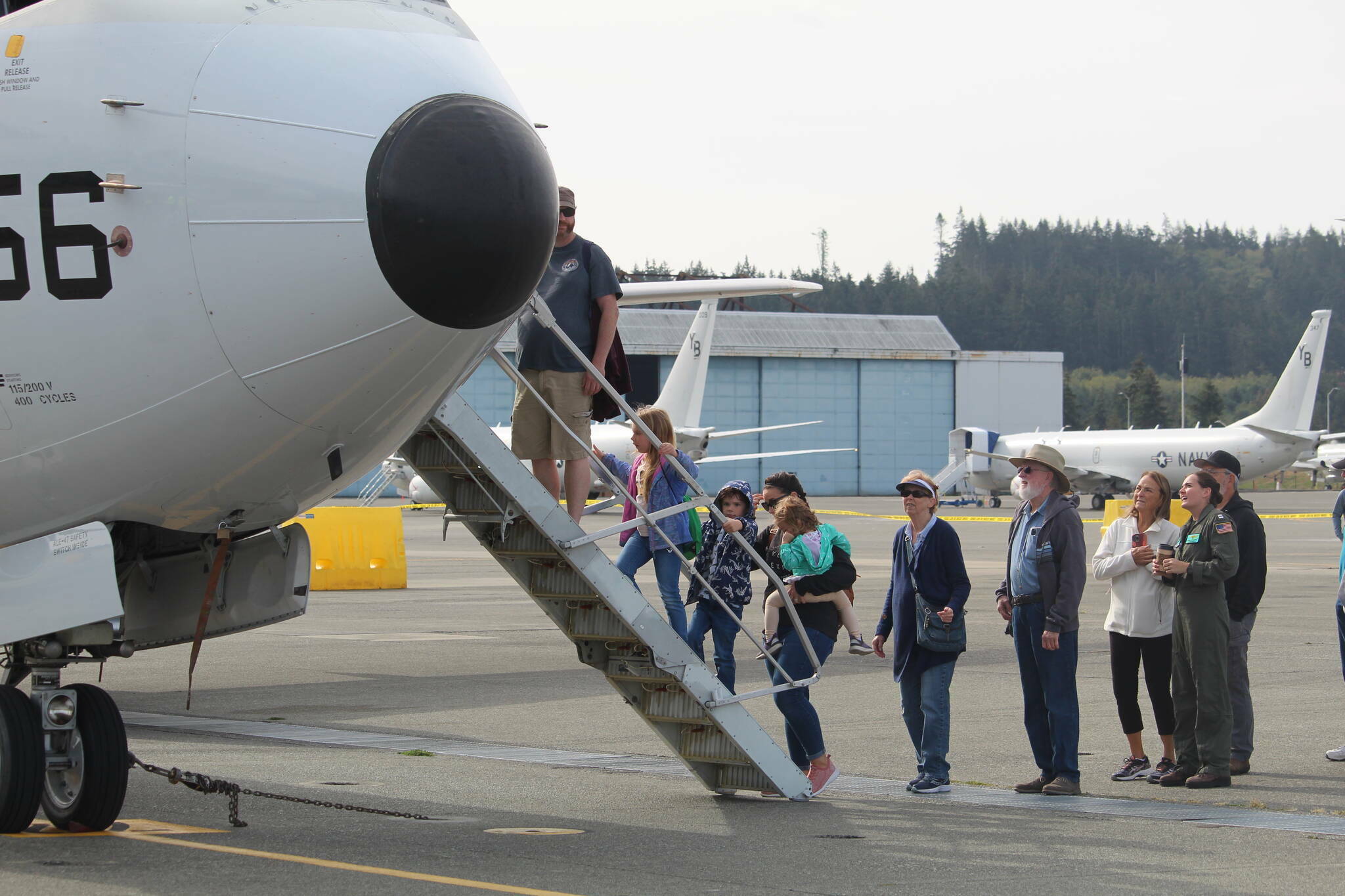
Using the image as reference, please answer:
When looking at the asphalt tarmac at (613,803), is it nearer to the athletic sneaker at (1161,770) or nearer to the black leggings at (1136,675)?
the athletic sneaker at (1161,770)

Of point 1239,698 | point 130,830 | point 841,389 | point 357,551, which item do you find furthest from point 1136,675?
point 841,389

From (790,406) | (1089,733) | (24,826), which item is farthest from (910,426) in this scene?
(24,826)

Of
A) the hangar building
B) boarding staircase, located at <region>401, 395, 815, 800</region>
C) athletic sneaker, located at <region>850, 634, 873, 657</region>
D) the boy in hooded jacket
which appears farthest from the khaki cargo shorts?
the hangar building

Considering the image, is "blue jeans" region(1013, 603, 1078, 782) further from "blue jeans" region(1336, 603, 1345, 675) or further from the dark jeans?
"blue jeans" region(1336, 603, 1345, 675)

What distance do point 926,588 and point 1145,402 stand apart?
152 m

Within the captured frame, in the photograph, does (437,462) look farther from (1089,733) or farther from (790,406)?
(790,406)

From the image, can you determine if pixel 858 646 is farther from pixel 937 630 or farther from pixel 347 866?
pixel 347 866

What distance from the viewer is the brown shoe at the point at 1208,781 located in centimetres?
973

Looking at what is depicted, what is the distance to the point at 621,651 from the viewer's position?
9102 mm

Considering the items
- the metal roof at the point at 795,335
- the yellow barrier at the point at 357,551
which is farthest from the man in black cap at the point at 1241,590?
the metal roof at the point at 795,335

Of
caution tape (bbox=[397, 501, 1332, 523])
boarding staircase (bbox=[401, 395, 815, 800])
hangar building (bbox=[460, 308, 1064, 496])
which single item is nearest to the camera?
boarding staircase (bbox=[401, 395, 815, 800])

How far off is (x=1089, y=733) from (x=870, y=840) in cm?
440

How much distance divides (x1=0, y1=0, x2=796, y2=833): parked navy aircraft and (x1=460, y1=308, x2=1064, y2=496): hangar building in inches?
3101

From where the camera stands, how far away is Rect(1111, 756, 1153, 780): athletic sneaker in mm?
10078
